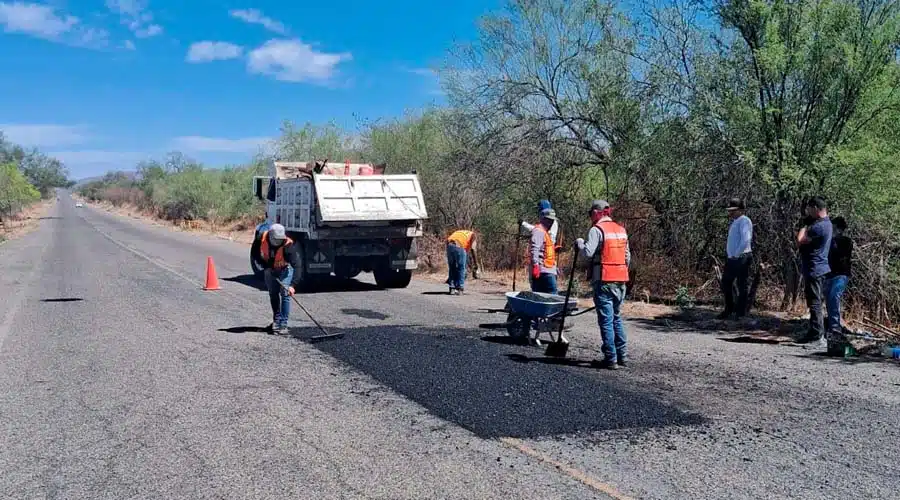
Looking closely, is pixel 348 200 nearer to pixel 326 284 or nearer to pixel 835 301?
pixel 326 284

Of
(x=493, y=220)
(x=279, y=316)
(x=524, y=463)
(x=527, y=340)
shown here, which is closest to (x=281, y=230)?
(x=279, y=316)

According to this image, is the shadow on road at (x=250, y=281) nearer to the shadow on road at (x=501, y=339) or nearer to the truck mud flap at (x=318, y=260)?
the truck mud flap at (x=318, y=260)

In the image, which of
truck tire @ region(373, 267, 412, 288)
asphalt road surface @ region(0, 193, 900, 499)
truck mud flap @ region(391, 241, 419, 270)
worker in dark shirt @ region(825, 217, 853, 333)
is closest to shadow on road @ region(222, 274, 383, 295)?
truck tire @ region(373, 267, 412, 288)

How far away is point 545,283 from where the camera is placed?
958cm

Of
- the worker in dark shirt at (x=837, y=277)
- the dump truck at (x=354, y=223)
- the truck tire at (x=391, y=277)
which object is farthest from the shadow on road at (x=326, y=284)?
the worker in dark shirt at (x=837, y=277)

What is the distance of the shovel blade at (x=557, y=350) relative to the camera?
7.88m

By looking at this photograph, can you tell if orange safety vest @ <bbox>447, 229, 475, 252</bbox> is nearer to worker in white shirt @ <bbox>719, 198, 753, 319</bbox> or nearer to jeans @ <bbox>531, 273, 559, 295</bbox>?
jeans @ <bbox>531, 273, 559, 295</bbox>

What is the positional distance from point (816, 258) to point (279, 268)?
20.6 ft

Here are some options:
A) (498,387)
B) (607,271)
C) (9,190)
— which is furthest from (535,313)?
(9,190)

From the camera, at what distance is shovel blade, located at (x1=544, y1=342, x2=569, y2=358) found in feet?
25.8

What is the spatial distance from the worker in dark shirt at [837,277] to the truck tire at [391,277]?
26.4ft

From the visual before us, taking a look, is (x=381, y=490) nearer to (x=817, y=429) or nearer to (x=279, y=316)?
(x=817, y=429)

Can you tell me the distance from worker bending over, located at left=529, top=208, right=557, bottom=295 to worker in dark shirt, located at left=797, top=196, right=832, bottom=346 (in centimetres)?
288

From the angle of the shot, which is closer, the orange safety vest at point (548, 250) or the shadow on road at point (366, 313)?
the orange safety vest at point (548, 250)
